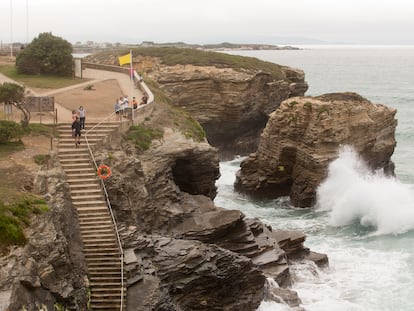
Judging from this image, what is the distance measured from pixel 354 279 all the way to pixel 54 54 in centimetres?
2532

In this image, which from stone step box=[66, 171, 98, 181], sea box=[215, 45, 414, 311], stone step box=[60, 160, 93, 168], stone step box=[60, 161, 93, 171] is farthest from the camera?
sea box=[215, 45, 414, 311]

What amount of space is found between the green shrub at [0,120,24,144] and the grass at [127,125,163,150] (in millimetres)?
5325

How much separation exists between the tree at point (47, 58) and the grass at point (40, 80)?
784 millimetres

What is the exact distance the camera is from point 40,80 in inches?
1594

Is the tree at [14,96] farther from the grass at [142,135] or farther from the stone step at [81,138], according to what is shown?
the grass at [142,135]

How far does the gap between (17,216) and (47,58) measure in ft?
84.7

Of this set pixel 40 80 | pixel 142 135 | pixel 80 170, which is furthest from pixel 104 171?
pixel 40 80

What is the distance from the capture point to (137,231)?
23234 mm

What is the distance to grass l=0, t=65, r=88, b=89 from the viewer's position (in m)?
38.8

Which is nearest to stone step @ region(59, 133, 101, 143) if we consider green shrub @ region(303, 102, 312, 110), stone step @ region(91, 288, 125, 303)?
stone step @ region(91, 288, 125, 303)

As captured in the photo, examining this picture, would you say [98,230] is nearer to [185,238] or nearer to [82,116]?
[185,238]

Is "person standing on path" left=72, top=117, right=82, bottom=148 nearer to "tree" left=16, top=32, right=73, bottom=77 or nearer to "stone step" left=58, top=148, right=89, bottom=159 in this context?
"stone step" left=58, top=148, right=89, bottom=159

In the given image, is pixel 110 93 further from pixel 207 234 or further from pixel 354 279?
pixel 354 279

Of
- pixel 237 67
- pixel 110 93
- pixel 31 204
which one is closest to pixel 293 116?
pixel 110 93
